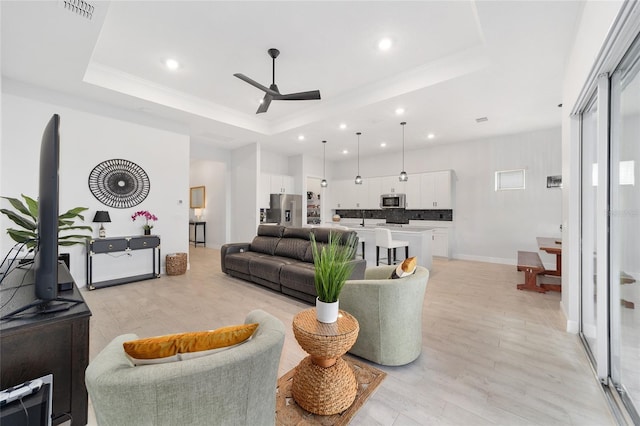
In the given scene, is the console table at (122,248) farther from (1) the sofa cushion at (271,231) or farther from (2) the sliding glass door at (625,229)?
(2) the sliding glass door at (625,229)

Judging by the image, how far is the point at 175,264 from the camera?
16.3ft

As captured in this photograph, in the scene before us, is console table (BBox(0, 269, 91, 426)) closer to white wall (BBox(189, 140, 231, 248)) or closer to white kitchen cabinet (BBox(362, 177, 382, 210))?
white wall (BBox(189, 140, 231, 248))

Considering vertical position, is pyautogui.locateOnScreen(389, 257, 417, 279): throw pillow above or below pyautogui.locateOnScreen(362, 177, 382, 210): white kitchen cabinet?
below

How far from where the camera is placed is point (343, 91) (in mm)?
4492

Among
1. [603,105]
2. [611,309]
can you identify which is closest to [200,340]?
[611,309]

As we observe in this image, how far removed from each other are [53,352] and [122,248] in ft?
11.3

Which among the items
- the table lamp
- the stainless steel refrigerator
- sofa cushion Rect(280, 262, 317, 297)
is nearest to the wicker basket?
the table lamp

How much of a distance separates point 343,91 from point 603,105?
3.28 m

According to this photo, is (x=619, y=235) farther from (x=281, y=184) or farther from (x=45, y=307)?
(x=281, y=184)

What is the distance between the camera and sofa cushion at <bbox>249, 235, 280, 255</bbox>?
4.75m

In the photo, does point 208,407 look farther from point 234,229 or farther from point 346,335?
point 234,229

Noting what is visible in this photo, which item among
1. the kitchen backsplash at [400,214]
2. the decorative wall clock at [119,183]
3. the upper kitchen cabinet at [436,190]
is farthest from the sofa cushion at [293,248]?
the kitchen backsplash at [400,214]

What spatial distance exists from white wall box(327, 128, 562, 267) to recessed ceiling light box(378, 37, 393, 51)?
4.48 meters

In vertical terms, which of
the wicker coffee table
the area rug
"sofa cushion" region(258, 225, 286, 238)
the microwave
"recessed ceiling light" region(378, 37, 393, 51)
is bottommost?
the area rug
